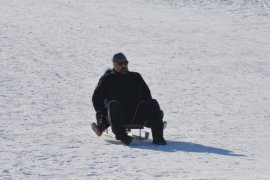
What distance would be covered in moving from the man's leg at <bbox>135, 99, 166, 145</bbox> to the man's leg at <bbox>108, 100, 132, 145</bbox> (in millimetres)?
269

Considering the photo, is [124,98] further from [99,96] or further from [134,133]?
[134,133]

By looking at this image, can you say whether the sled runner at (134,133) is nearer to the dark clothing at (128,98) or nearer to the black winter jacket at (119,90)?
the dark clothing at (128,98)

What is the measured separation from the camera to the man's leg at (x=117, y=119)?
9180 mm

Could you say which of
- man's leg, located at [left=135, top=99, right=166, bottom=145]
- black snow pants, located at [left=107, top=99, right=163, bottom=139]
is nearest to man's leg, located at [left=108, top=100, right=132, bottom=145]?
black snow pants, located at [left=107, top=99, right=163, bottom=139]

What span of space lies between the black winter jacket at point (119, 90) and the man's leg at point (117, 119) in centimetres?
20

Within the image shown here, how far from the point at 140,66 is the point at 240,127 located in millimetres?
6110

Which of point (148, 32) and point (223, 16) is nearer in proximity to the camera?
point (148, 32)

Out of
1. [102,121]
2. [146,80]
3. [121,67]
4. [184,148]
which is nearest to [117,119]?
[102,121]

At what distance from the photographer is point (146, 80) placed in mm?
15180

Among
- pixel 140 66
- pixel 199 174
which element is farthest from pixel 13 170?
pixel 140 66

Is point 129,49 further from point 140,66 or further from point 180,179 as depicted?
point 180,179

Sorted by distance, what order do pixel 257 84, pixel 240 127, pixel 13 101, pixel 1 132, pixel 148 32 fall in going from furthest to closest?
pixel 148 32, pixel 257 84, pixel 13 101, pixel 240 127, pixel 1 132

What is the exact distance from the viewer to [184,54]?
59.3 feet

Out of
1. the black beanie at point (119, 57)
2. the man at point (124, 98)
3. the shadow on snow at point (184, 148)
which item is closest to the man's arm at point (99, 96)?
the man at point (124, 98)
